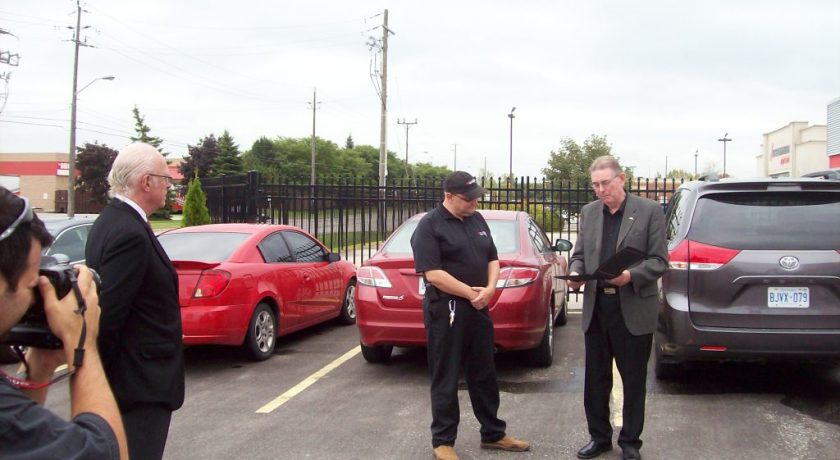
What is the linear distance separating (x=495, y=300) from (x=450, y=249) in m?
1.74

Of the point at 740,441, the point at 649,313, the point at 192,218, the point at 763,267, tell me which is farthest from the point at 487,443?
the point at 192,218

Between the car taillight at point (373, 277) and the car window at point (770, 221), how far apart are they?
8.51 ft

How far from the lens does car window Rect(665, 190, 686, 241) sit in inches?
219

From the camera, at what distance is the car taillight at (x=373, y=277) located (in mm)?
6258

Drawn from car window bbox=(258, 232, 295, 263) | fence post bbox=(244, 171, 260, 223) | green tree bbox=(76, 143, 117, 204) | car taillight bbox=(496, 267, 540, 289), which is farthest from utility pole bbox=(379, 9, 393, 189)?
green tree bbox=(76, 143, 117, 204)

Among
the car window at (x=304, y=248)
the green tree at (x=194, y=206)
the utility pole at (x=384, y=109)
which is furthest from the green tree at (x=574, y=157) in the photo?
the car window at (x=304, y=248)

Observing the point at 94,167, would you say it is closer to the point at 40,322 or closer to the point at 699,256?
the point at 699,256

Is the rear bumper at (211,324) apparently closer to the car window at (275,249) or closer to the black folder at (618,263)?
the car window at (275,249)

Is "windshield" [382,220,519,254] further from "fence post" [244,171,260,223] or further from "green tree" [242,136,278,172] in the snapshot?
"green tree" [242,136,278,172]

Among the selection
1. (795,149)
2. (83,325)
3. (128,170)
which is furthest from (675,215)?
(795,149)

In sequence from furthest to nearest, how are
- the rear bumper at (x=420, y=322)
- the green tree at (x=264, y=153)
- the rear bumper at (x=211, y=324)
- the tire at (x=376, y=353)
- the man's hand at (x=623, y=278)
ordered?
the green tree at (x=264, y=153) → the tire at (x=376, y=353) → the rear bumper at (x=211, y=324) → the rear bumper at (x=420, y=322) → the man's hand at (x=623, y=278)

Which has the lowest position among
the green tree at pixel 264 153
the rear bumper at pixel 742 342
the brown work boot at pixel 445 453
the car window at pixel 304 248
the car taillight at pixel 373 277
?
the brown work boot at pixel 445 453

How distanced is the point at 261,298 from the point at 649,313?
13.3ft

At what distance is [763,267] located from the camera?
500 centimetres
